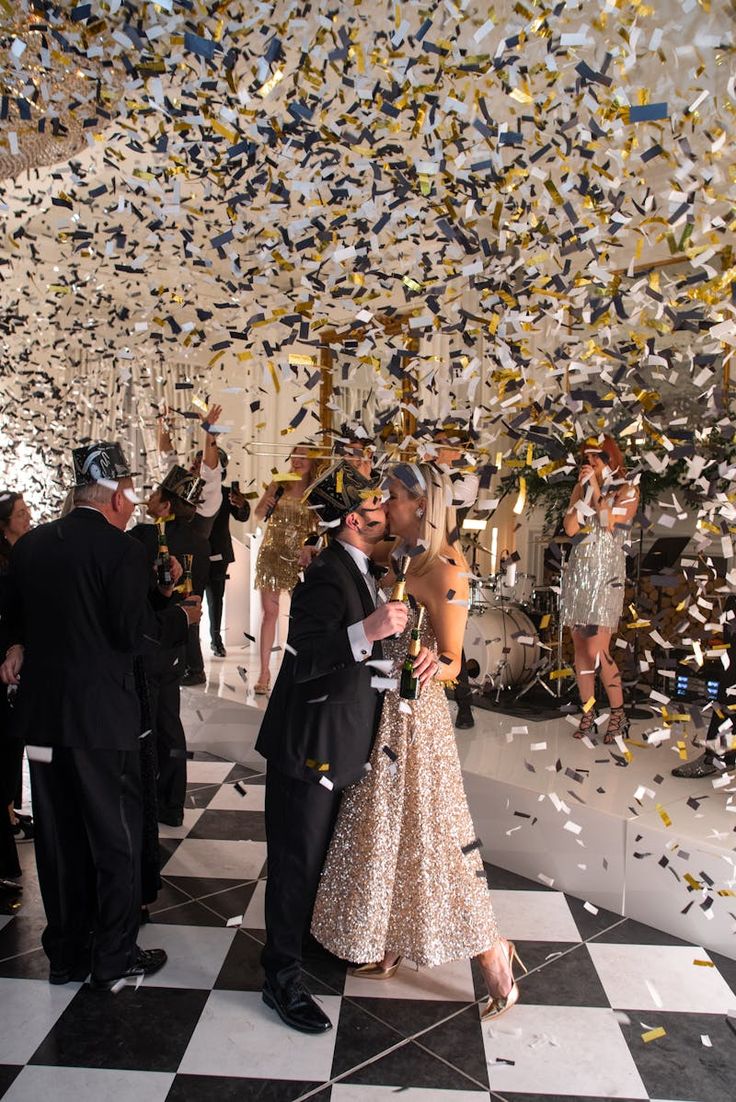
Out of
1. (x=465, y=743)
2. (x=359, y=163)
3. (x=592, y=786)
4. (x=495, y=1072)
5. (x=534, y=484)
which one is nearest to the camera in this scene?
(x=495, y=1072)

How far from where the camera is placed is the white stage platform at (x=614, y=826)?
292 centimetres

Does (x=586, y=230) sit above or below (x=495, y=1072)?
above

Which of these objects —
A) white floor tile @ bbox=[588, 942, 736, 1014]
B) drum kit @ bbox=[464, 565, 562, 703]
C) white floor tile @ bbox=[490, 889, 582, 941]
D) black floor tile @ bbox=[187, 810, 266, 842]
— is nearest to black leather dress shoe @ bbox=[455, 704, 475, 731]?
drum kit @ bbox=[464, 565, 562, 703]

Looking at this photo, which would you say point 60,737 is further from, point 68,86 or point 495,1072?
point 68,86

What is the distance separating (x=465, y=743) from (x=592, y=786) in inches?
Answer: 35.8

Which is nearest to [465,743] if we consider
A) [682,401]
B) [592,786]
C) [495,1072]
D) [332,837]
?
[592,786]

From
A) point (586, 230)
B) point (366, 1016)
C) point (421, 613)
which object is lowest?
point (366, 1016)

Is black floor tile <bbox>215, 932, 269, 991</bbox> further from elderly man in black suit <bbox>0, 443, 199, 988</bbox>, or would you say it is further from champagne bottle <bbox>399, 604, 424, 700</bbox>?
champagne bottle <bbox>399, 604, 424, 700</bbox>

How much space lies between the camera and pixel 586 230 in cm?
271

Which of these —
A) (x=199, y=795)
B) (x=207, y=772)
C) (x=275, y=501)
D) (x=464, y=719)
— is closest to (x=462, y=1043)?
(x=199, y=795)

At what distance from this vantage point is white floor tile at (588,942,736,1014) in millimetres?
2570

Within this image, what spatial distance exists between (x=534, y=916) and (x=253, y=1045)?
1.22 meters

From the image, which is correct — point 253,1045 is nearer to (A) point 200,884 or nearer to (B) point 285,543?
(A) point 200,884

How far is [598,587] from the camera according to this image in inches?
184
